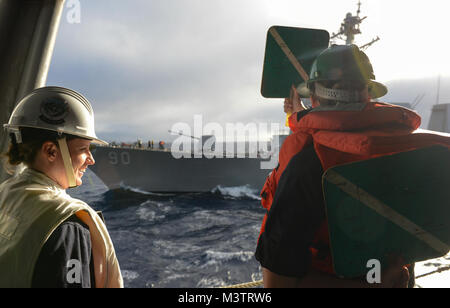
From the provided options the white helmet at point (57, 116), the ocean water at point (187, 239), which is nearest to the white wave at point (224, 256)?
the ocean water at point (187, 239)

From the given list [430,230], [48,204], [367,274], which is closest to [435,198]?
[430,230]

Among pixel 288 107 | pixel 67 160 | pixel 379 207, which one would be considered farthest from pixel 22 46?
pixel 379 207

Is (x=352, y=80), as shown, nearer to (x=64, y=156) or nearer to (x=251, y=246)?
(x=64, y=156)

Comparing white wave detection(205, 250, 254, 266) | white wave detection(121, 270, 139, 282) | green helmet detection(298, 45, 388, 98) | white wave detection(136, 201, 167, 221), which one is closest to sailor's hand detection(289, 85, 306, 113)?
green helmet detection(298, 45, 388, 98)

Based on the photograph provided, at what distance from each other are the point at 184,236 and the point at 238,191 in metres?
16.3

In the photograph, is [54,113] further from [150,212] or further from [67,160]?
[150,212]

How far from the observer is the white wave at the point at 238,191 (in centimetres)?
3259

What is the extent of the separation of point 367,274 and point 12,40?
4.34m

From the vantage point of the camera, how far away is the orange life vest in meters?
1.05

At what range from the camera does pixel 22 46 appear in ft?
9.80

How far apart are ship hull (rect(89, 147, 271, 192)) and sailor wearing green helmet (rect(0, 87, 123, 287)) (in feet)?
95.9

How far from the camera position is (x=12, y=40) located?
2.95 m

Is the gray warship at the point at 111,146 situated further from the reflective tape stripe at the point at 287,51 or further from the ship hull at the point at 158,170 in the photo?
the reflective tape stripe at the point at 287,51

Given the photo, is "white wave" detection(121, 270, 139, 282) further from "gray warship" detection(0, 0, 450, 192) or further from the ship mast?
the ship mast
